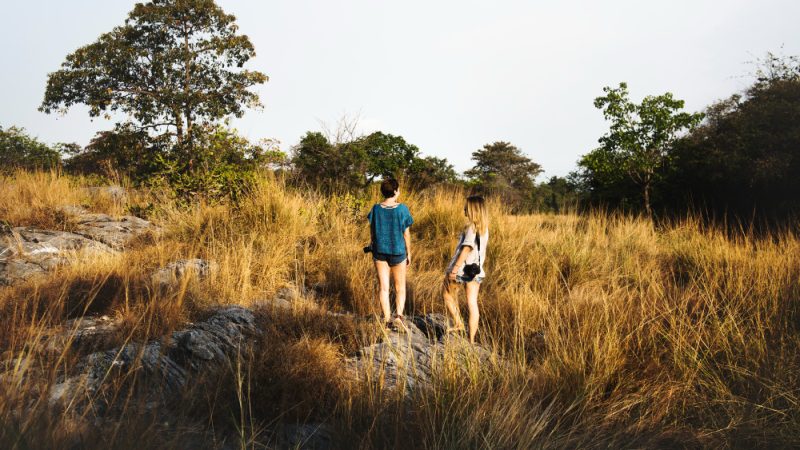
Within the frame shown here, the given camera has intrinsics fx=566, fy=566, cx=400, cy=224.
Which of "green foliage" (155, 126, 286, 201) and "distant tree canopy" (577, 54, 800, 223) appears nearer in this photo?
"green foliage" (155, 126, 286, 201)

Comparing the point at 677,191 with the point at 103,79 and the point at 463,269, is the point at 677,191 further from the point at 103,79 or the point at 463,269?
the point at 103,79

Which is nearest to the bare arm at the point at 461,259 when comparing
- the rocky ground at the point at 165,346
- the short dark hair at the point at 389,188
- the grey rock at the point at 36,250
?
the rocky ground at the point at 165,346

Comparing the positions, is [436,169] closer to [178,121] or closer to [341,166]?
[178,121]

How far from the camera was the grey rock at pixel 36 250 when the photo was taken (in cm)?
680

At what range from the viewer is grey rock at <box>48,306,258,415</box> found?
11.1 ft

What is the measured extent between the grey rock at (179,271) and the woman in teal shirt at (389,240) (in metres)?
2.00

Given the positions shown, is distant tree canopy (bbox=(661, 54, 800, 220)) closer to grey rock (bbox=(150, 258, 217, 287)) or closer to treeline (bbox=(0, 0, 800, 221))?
treeline (bbox=(0, 0, 800, 221))

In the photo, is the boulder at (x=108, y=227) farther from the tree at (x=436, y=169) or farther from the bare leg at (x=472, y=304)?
the tree at (x=436, y=169)

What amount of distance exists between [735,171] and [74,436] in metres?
16.4

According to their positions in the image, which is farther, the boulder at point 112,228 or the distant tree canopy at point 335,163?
the distant tree canopy at point 335,163

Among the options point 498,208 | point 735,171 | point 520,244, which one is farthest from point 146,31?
point 735,171

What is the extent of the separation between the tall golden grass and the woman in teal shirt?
0.60 metres

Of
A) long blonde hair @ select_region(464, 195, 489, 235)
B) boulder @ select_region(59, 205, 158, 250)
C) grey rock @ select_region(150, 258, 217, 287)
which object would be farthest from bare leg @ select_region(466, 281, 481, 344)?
boulder @ select_region(59, 205, 158, 250)

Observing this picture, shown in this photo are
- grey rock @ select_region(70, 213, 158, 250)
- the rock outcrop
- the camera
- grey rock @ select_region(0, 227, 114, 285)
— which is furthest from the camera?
grey rock @ select_region(70, 213, 158, 250)
